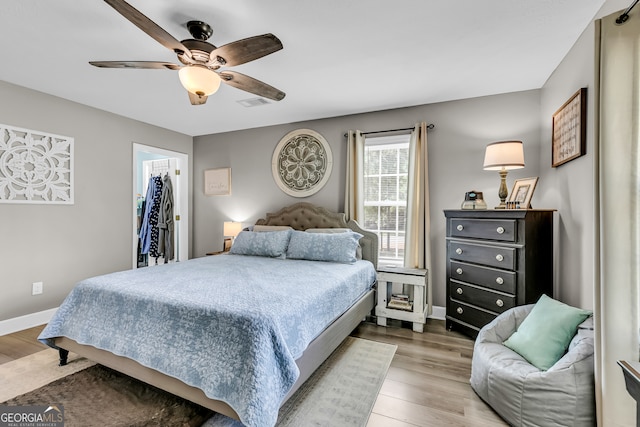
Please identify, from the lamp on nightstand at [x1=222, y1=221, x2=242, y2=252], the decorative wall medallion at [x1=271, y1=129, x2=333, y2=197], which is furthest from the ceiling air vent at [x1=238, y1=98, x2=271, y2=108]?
the lamp on nightstand at [x1=222, y1=221, x2=242, y2=252]

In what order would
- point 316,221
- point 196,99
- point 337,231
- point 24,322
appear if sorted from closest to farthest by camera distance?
point 196,99 → point 24,322 → point 337,231 → point 316,221

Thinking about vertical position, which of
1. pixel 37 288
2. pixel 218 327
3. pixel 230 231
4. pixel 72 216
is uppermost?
pixel 72 216

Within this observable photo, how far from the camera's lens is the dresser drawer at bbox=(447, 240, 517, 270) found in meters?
2.38

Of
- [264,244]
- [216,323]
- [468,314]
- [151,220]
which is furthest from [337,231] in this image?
[151,220]

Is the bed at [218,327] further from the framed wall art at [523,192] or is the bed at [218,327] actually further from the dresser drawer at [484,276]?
the framed wall art at [523,192]

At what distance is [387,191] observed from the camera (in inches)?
145

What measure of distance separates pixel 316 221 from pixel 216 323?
2359 mm

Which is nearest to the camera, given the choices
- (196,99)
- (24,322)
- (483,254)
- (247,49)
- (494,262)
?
(247,49)

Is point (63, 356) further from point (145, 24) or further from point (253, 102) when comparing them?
point (253, 102)

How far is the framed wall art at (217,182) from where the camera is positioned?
15.2 ft

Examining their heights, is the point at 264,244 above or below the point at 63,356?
above

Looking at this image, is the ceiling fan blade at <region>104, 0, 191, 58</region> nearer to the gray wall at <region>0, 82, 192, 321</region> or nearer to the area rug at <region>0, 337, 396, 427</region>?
the area rug at <region>0, 337, 396, 427</region>

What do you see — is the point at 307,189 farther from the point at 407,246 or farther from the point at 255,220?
the point at 407,246

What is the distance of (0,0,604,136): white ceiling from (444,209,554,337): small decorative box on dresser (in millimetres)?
1258
